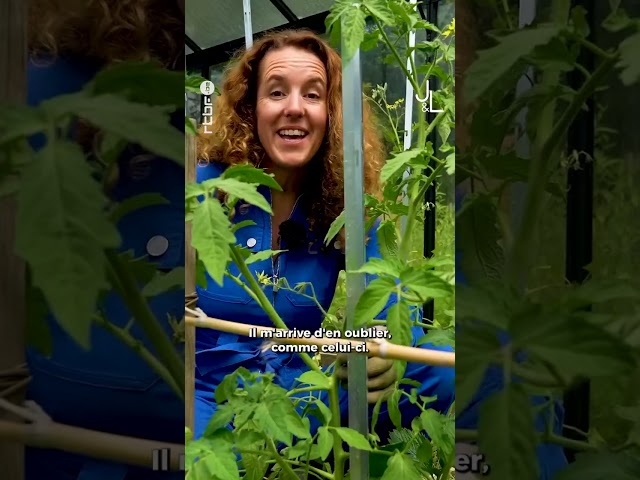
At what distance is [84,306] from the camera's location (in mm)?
359

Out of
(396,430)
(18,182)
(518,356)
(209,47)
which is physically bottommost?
(396,430)

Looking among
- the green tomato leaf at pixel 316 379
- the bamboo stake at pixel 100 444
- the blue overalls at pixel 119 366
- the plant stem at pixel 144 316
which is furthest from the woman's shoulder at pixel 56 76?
the green tomato leaf at pixel 316 379

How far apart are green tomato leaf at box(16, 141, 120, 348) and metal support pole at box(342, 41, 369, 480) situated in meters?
0.33

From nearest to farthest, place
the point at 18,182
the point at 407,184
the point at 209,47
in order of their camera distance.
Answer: the point at 18,182, the point at 209,47, the point at 407,184

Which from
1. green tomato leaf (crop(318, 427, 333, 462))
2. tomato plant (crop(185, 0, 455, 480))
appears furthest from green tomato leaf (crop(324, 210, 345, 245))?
green tomato leaf (crop(318, 427, 333, 462))

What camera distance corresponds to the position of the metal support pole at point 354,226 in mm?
645

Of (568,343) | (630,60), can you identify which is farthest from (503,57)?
(568,343)

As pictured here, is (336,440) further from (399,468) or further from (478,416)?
(478,416)

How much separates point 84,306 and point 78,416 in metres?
0.08

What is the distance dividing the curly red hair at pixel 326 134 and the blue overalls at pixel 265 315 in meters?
0.03

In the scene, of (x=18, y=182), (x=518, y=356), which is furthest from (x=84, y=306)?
(x=518, y=356)

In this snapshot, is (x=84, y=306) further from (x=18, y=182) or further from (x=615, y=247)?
(x=615, y=247)

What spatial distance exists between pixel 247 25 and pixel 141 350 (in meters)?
0.46

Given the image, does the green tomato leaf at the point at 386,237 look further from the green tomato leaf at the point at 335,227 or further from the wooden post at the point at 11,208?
the wooden post at the point at 11,208
